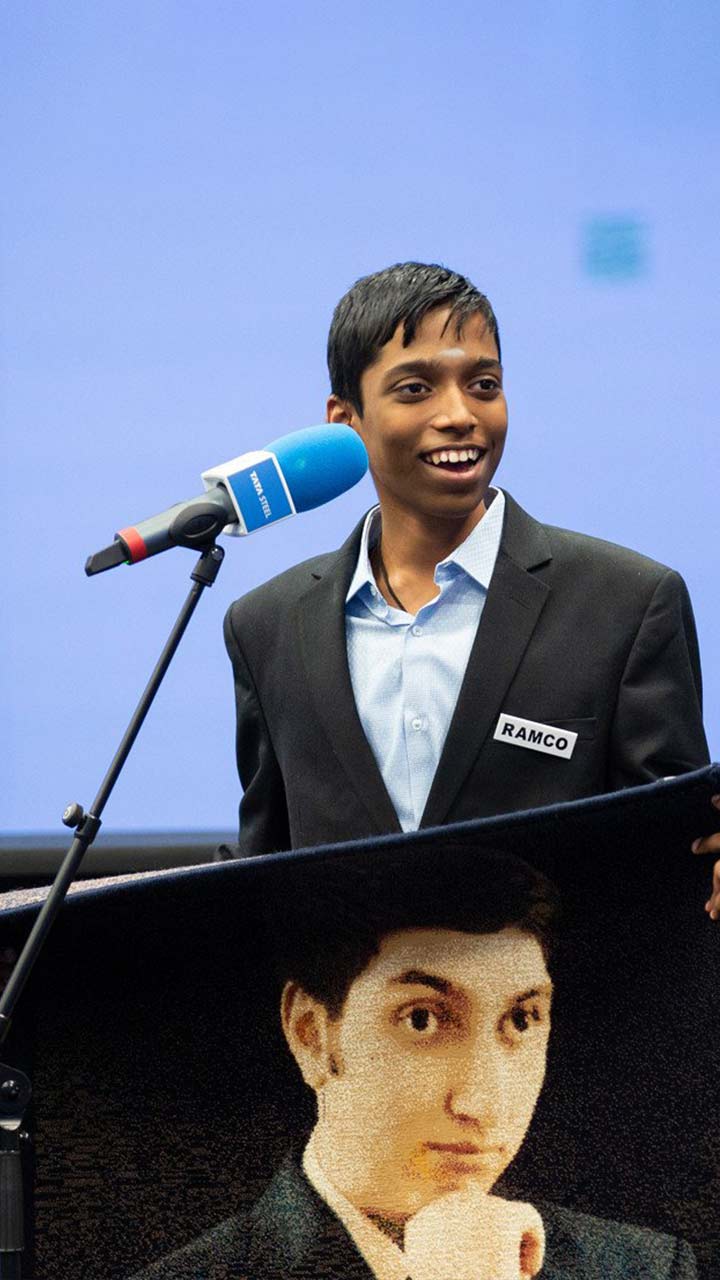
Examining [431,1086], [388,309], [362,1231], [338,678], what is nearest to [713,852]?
[431,1086]

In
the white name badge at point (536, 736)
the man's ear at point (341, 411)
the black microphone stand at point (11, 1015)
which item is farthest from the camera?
the man's ear at point (341, 411)

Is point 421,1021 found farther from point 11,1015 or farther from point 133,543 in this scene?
point 133,543

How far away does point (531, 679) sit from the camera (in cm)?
178

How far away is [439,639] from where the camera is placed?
1.89m

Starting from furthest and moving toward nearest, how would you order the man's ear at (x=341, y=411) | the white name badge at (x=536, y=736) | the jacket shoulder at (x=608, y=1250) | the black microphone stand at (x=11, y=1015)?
the man's ear at (x=341, y=411), the white name badge at (x=536, y=736), the jacket shoulder at (x=608, y=1250), the black microphone stand at (x=11, y=1015)

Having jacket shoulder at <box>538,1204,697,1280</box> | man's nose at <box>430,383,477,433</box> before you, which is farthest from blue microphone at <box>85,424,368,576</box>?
jacket shoulder at <box>538,1204,697,1280</box>

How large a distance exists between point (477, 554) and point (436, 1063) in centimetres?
66

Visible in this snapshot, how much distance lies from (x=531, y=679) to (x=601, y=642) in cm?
9

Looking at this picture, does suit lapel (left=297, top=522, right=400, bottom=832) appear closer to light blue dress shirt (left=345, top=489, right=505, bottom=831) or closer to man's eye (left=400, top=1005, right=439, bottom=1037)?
light blue dress shirt (left=345, top=489, right=505, bottom=831)

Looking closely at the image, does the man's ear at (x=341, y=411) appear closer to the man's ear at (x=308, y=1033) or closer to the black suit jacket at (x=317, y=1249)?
the man's ear at (x=308, y=1033)

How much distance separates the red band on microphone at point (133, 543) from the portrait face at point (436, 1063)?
40 cm

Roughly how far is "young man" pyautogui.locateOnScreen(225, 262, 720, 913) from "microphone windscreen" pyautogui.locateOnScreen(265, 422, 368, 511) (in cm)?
34

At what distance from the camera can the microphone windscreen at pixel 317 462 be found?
1.46 meters

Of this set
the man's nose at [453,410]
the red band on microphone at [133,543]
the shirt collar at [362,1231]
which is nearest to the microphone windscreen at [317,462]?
the red band on microphone at [133,543]
